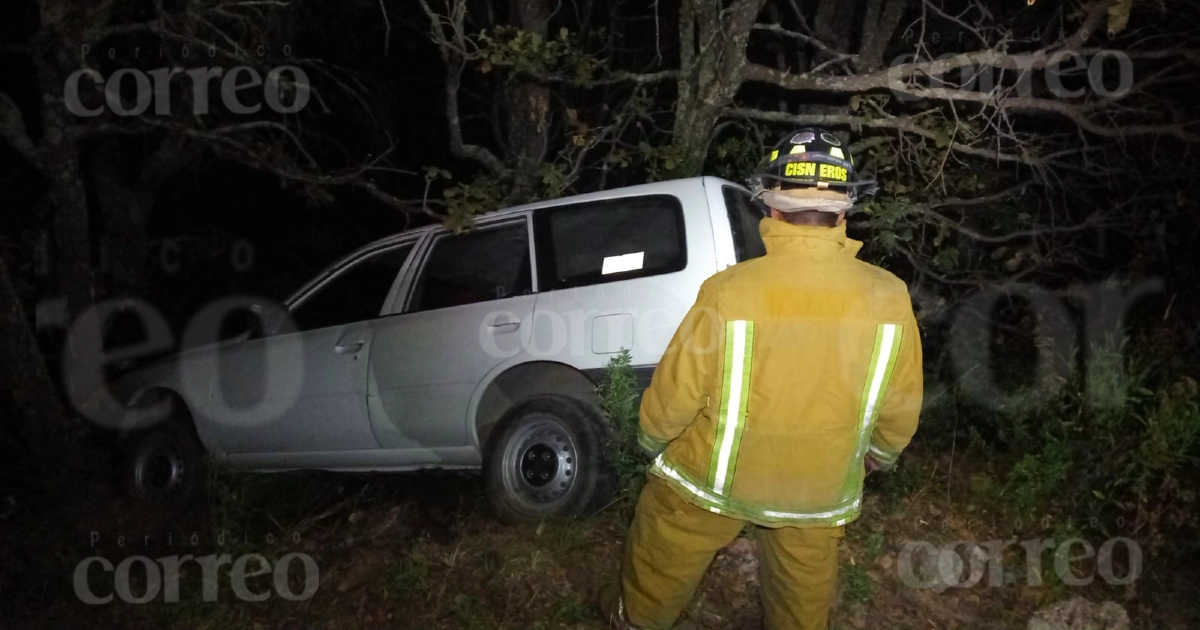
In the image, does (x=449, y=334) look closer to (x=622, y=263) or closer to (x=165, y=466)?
(x=622, y=263)

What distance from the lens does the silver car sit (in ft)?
14.2

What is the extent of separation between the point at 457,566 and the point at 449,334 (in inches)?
44.1

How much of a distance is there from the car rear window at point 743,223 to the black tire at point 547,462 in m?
1.01

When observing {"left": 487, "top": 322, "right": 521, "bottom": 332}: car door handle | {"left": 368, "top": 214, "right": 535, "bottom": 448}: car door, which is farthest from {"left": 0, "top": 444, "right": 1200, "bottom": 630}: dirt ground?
{"left": 487, "top": 322, "right": 521, "bottom": 332}: car door handle

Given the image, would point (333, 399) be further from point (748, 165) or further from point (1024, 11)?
point (1024, 11)

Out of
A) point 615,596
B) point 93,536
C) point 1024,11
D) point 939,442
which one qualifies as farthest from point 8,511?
point 1024,11

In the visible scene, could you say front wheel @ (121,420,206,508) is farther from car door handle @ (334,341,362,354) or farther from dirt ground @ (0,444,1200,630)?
car door handle @ (334,341,362,354)

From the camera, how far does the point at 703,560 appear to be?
9.86 ft

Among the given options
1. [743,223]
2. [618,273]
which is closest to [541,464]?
[618,273]

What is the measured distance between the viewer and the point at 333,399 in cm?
520

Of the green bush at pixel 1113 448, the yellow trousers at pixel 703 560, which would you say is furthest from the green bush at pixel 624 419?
the green bush at pixel 1113 448

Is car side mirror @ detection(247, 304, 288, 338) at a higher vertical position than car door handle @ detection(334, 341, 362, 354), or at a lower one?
higher

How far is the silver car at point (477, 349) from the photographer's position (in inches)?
170

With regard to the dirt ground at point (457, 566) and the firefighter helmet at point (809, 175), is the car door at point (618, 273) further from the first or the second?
the firefighter helmet at point (809, 175)
